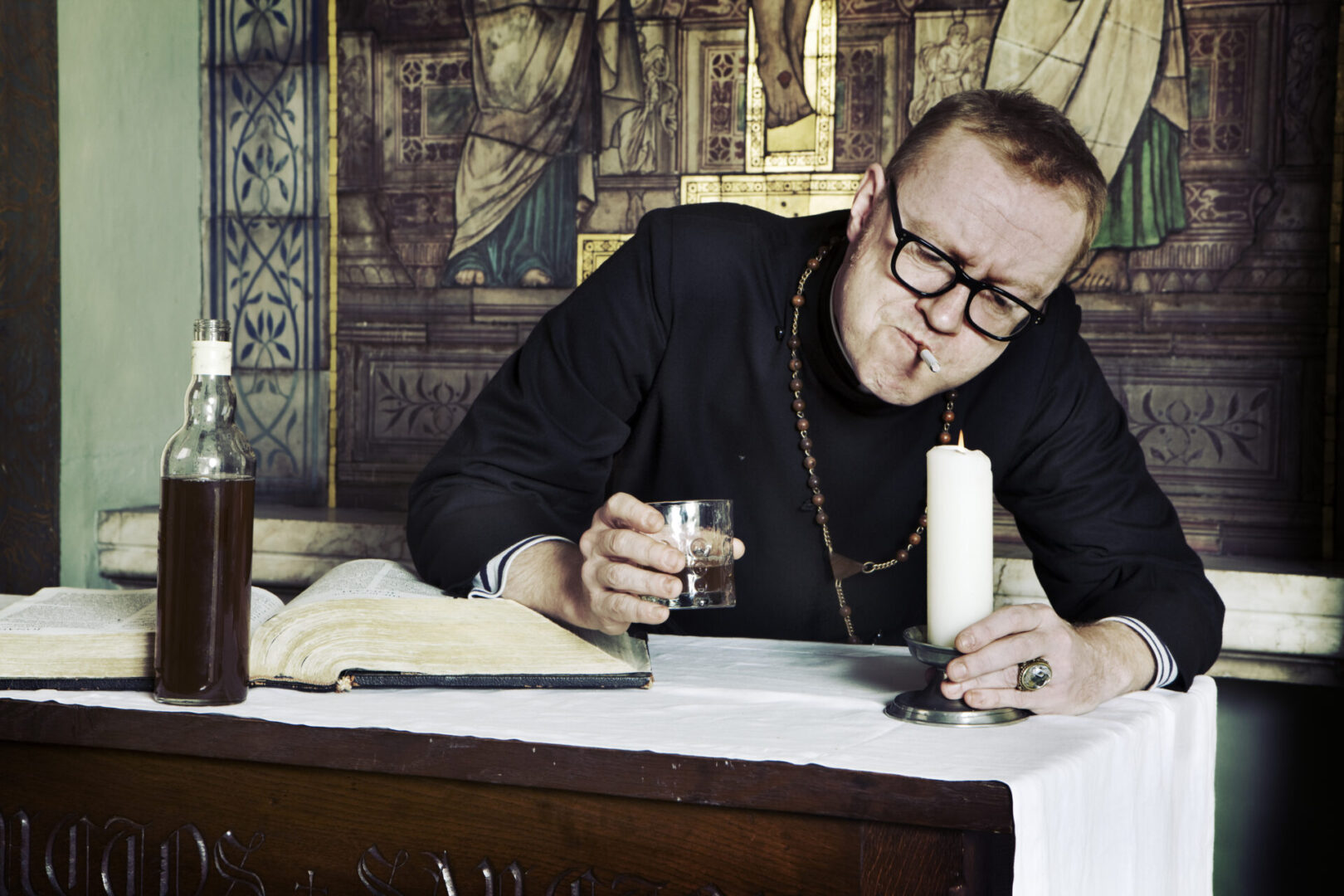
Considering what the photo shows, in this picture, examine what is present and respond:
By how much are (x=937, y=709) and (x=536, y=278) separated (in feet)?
10.2

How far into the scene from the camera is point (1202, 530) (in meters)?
3.71

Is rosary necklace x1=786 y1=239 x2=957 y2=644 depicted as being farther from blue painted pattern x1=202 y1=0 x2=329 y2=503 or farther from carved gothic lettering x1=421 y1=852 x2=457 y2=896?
blue painted pattern x1=202 y1=0 x2=329 y2=503

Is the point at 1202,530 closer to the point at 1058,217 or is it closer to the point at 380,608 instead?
the point at 1058,217

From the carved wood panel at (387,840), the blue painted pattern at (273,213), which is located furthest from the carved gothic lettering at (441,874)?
the blue painted pattern at (273,213)

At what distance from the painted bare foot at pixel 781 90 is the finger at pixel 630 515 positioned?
2844mm

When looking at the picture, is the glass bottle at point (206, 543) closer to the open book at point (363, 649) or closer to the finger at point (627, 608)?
the open book at point (363, 649)

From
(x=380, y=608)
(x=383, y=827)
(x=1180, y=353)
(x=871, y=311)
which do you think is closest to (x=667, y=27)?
(x=1180, y=353)

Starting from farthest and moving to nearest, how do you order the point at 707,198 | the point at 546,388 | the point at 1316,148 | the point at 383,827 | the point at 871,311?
1. the point at 707,198
2. the point at 1316,148
3. the point at 546,388
4. the point at 871,311
5. the point at 383,827

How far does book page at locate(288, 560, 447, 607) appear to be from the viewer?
1.49 meters

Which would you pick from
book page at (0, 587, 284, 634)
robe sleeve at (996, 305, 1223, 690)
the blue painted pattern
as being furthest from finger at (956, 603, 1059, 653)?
the blue painted pattern

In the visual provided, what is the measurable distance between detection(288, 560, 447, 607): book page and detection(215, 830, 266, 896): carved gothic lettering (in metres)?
0.27

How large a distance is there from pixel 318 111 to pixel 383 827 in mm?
3653

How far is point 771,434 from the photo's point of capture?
7.04ft

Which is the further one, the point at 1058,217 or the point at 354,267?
the point at 354,267
